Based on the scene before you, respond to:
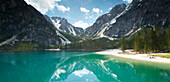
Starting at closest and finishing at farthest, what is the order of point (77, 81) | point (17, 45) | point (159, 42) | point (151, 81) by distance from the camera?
point (151, 81) < point (77, 81) < point (159, 42) < point (17, 45)

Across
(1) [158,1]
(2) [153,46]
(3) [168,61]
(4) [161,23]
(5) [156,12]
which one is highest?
(1) [158,1]

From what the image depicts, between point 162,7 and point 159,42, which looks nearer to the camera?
point 159,42

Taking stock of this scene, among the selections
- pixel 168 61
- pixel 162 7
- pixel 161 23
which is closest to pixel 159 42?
pixel 168 61

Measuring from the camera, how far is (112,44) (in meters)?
156

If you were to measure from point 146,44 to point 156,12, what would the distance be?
188 m

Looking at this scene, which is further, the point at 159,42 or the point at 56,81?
the point at 159,42

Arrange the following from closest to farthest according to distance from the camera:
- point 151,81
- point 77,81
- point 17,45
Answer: point 151,81
point 77,81
point 17,45

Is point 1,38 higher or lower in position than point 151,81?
higher

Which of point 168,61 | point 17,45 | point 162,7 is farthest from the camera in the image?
point 162,7

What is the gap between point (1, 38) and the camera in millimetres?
186750

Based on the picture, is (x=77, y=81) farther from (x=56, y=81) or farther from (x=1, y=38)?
(x=1, y=38)

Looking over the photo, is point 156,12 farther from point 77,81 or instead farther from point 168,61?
point 77,81

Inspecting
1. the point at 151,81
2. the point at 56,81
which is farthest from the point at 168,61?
the point at 56,81

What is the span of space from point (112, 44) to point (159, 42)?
101m
